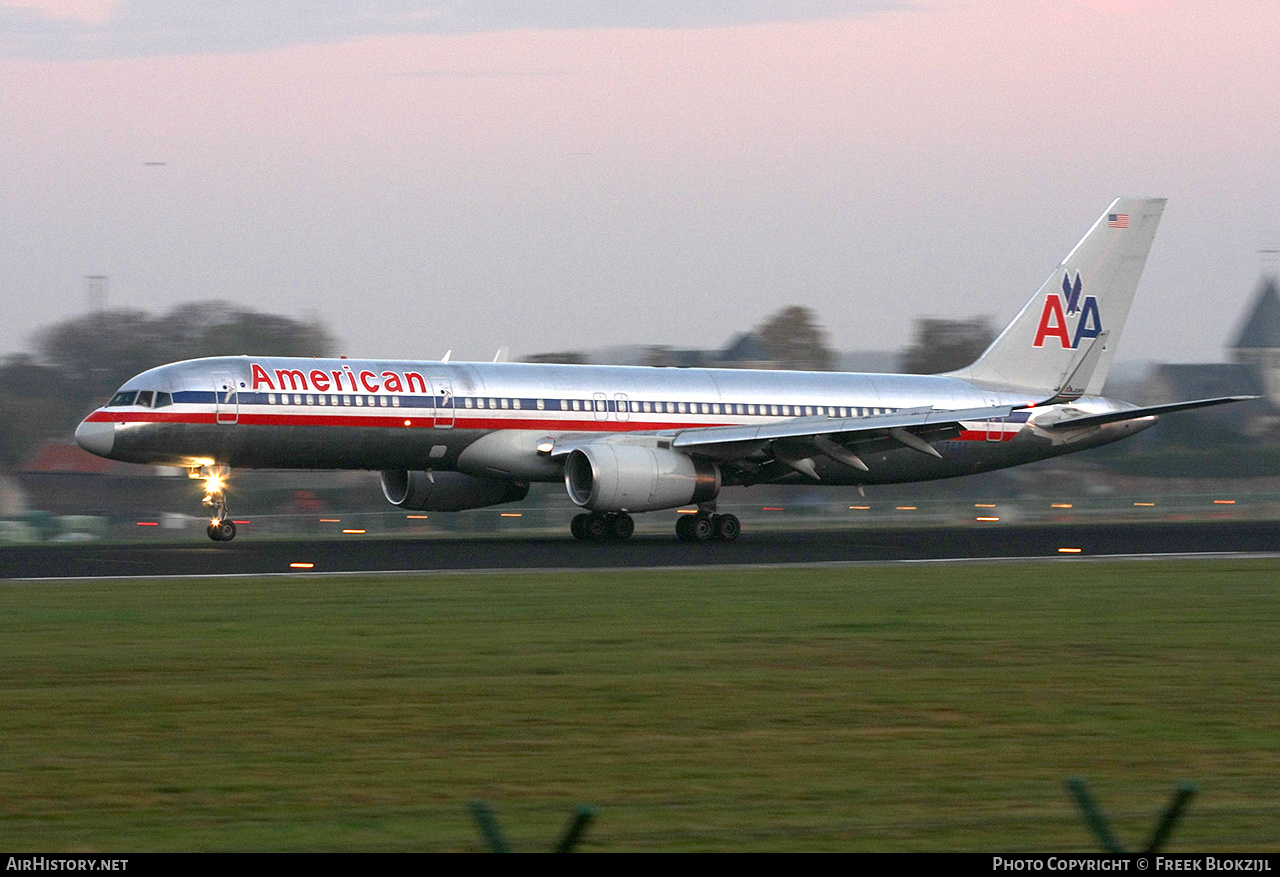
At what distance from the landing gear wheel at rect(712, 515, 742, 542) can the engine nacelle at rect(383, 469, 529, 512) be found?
432 centimetres

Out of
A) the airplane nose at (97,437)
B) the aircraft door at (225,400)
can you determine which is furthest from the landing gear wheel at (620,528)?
the airplane nose at (97,437)

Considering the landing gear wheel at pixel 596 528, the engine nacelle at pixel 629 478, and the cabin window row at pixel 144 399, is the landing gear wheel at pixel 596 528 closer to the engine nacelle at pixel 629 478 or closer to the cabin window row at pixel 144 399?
the engine nacelle at pixel 629 478

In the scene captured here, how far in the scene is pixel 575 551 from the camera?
2978 centimetres

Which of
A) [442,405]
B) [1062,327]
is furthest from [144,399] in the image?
[1062,327]

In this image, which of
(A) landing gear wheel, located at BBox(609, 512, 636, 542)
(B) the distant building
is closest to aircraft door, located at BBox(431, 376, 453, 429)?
(A) landing gear wheel, located at BBox(609, 512, 636, 542)

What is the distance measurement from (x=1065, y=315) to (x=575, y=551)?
16.4 metres

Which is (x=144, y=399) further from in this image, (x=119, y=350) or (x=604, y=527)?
(x=119, y=350)

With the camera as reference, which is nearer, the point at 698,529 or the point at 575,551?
the point at 575,551

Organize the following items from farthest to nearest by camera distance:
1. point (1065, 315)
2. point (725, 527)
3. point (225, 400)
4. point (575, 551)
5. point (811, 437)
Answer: point (1065, 315) → point (725, 527) → point (811, 437) → point (225, 400) → point (575, 551)

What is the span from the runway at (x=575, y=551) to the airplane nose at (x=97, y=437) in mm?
1970

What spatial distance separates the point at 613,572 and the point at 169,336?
362ft

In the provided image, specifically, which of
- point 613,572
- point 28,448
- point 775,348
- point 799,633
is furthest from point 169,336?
point 799,633

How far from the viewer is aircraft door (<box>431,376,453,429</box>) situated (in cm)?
3158

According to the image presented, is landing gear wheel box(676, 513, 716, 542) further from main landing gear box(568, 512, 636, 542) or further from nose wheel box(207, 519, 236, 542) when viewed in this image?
nose wheel box(207, 519, 236, 542)
